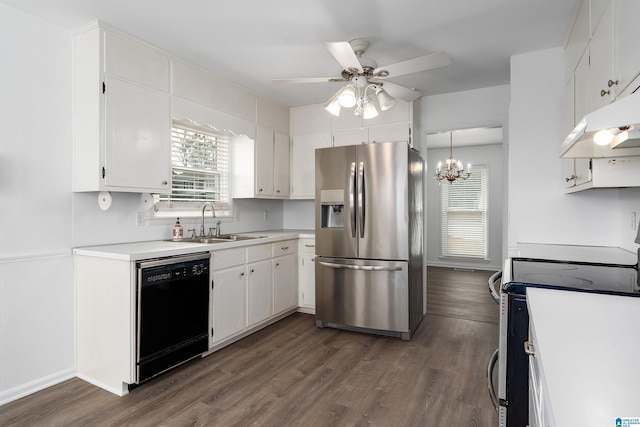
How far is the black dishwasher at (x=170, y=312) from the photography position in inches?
92.7

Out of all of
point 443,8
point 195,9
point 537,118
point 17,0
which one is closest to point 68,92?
point 17,0

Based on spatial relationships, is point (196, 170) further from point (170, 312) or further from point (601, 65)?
point (601, 65)

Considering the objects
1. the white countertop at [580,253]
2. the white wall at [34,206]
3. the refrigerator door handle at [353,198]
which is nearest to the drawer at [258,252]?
the refrigerator door handle at [353,198]

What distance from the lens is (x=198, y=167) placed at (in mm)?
3578

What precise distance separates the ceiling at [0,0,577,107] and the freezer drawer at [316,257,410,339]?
6.09 ft

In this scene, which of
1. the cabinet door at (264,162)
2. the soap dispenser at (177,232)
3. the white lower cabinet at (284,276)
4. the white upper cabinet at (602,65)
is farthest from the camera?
the cabinet door at (264,162)

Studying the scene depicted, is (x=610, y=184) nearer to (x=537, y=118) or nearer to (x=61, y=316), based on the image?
(x=537, y=118)

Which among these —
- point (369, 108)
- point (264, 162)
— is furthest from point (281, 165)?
point (369, 108)

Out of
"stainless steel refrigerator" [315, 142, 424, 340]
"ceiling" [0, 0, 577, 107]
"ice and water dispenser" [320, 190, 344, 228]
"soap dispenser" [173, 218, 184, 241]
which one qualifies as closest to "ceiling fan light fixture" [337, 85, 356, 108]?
"ceiling" [0, 0, 577, 107]

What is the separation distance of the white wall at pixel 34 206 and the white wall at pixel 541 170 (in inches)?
137

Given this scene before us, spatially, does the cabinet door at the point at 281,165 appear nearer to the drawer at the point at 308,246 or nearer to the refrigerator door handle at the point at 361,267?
the drawer at the point at 308,246

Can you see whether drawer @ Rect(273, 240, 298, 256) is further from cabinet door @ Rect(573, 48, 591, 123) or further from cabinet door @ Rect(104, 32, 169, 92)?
cabinet door @ Rect(573, 48, 591, 123)

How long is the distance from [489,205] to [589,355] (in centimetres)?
698

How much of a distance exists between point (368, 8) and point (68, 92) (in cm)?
219
